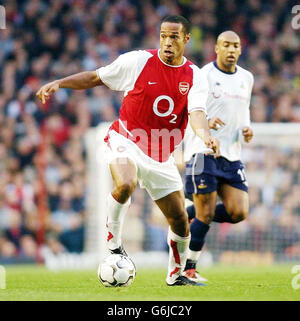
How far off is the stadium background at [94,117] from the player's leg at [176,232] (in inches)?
209

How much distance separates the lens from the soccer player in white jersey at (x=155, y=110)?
23.3 ft

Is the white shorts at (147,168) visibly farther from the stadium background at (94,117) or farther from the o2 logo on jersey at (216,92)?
the stadium background at (94,117)

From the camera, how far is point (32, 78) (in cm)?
1612

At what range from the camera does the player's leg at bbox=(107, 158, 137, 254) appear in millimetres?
6805

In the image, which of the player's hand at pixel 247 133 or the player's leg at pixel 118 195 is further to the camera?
the player's hand at pixel 247 133

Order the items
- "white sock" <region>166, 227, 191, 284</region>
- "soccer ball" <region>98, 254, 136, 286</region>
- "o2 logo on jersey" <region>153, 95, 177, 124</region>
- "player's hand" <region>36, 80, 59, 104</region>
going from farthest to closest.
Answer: "white sock" <region>166, 227, 191, 284</region> < "o2 logo on jersey" <region>153, 95, 177, 124</region> < "soccer ball" <region>98, 254, 136, 286</region> < "player's hand" <region>36, 80, 59, 104</region>

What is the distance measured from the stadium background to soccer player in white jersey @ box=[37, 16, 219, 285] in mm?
5416

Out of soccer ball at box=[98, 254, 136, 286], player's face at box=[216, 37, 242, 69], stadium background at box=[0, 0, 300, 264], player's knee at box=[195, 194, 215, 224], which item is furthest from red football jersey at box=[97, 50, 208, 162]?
stadium background at box=[0, 0, 300, 264]

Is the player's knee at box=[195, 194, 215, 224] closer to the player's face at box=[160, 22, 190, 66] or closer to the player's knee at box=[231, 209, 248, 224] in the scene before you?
the player's knee at box=[231, 209, 248, 224]

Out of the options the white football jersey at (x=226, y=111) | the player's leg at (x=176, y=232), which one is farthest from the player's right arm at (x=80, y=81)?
the white football jersey at (x=226, y=111)

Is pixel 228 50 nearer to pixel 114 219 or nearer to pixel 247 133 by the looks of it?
pixel 247 133
